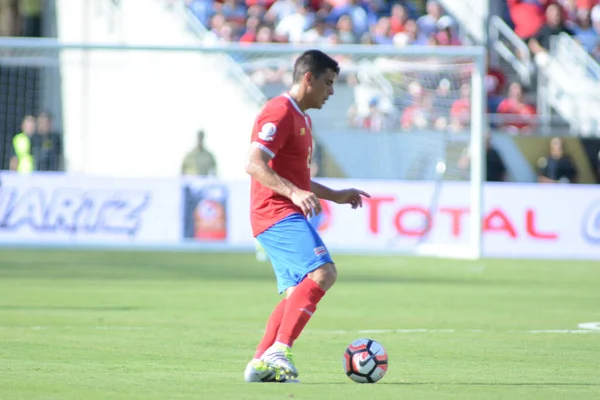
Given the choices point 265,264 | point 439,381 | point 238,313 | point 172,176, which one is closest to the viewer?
point 439,381

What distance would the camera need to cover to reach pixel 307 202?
294 inches

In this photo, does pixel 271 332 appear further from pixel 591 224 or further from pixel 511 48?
pixel 511 48

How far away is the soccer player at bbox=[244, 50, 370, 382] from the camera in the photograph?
7637 millimetres

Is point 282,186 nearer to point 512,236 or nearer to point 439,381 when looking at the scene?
point 439,381

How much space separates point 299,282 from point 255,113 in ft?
55.6

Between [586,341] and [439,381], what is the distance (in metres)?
3.00

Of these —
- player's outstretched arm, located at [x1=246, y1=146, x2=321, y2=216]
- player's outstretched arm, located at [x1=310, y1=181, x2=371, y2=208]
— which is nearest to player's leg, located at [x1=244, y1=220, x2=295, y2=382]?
player's outstretched arm, located at [x1=246, y1=146, x2=321, y2=216]

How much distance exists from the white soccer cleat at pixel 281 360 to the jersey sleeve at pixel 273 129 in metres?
1.18

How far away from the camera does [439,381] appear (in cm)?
798

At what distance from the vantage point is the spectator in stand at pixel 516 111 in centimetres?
2628

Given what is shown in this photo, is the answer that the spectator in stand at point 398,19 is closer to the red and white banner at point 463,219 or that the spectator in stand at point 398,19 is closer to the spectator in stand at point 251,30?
the spectator in stand at point 251,30

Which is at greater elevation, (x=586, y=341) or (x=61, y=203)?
(x=61, y=203)

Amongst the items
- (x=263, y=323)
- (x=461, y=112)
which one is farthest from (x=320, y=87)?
(x=461, y=112)

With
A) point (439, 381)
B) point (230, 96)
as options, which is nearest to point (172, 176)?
point (230, 96)
